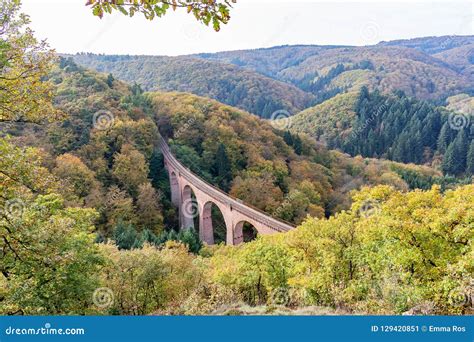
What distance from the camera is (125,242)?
41.5 m

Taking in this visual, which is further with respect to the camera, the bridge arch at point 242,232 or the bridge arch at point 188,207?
the bridge arch at point 188,207

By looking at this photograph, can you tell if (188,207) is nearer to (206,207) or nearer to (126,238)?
(206,207)

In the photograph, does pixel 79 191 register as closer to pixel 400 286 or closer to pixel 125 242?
pixel 125 242

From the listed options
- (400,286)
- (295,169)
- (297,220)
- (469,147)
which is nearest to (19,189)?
(400,286)

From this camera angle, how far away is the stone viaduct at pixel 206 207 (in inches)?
1887

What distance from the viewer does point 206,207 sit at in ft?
194

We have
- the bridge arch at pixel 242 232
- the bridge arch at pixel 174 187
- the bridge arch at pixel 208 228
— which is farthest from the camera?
the bridge arch at pixel 174 187

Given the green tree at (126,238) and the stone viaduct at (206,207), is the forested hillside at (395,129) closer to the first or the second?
the stone viaduct at (206,207)

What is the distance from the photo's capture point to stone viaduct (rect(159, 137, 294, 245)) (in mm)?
47938

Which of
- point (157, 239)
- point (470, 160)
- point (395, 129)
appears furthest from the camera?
point (395, 129)

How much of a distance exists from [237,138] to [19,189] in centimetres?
6641

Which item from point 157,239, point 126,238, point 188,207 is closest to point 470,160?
point 188,207

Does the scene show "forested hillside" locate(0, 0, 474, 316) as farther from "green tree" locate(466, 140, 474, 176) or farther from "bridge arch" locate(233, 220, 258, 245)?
"green tree" locate(466, 140, 474, 176)

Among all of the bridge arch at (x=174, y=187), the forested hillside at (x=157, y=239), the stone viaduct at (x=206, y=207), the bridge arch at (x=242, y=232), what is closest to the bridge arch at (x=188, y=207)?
the stone viaduct at (x=206, y=207)
